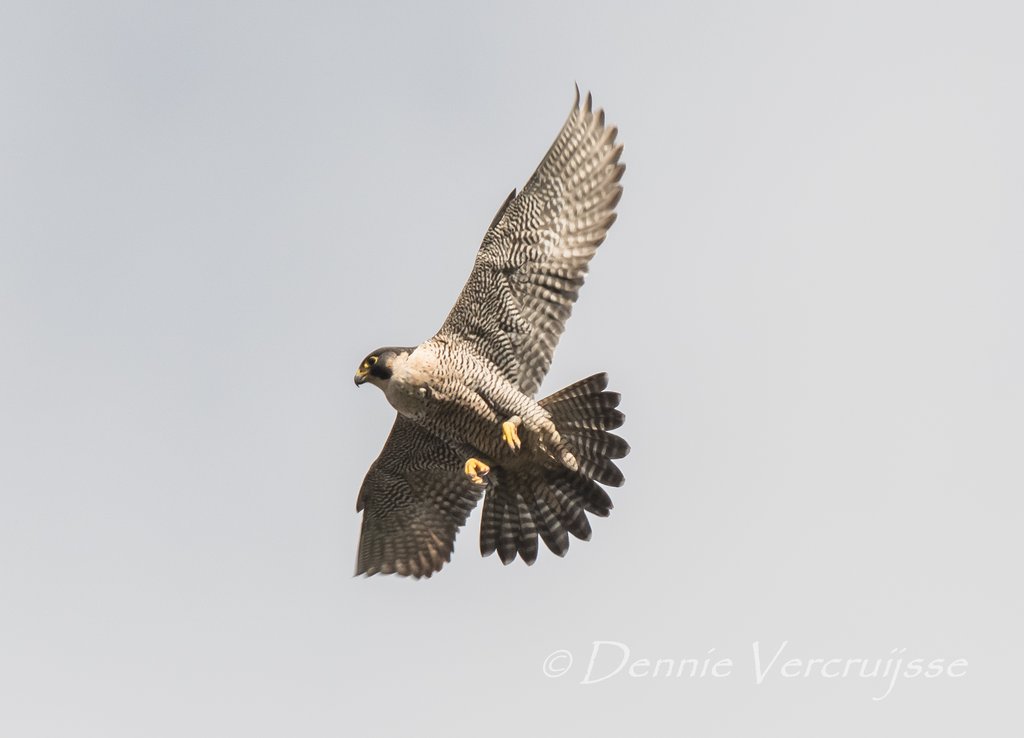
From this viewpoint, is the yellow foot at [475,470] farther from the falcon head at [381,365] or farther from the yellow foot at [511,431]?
the falcon head at [381,365]

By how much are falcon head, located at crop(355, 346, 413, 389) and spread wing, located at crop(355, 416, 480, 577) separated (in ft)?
5.57

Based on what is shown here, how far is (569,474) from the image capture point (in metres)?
18.0

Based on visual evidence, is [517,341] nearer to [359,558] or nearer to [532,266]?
[532,266]

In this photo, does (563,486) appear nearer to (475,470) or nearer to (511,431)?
(475,470)

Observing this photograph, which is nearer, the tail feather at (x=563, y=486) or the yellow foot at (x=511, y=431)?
the yellow foot at (x=511, y=431)

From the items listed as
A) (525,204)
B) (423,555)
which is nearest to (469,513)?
(423,555)

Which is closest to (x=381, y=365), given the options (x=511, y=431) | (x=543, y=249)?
(x=511, y=431)

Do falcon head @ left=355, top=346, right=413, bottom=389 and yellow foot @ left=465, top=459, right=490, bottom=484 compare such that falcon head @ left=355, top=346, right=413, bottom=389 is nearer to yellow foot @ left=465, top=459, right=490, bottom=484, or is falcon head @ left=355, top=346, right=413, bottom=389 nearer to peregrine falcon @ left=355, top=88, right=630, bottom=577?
peregrine falcon @ left=355, top=88, right=630, bottom=577

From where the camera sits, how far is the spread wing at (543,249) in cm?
1731

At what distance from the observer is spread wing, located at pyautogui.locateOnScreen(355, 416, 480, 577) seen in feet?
61.9

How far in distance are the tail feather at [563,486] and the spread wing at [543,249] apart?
2.23 feet

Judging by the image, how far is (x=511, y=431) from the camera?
56.3ft

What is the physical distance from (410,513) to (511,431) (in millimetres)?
A: 2514

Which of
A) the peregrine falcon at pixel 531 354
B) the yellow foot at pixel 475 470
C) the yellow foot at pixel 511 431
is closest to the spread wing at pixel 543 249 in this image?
the peregrine falcon at pixel 531 354
